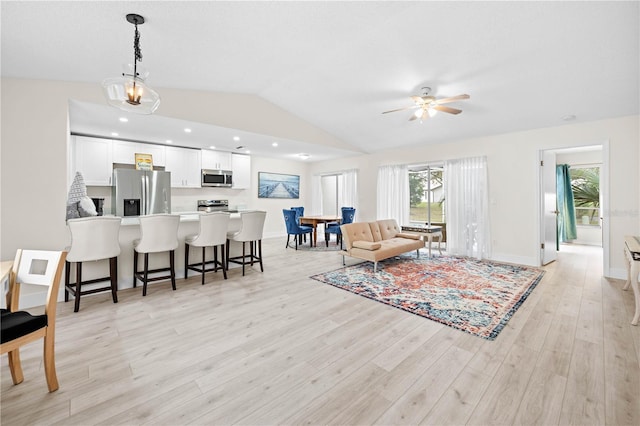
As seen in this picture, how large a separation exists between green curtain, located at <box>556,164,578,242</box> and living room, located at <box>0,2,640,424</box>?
7.02ft

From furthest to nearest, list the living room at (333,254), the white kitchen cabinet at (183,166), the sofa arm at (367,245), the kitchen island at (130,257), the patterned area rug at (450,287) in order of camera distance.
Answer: the white kitchen cabinet at (183,166) → the sofa arm at (367,245) → the kitchen island at (130,257) → the patterned area rug at (450,287) → the living room at (333,254)

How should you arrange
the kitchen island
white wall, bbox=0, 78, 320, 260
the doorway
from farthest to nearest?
the doorway < the kitchen island < white wall, bbox=0, 78, 320, 260

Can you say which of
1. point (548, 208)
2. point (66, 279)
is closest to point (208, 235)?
point (66, 279)

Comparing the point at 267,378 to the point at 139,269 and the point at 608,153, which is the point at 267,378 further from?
the point at 608,153

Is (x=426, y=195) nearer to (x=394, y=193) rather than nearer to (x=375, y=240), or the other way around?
(x=394, y=193)

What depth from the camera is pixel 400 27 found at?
9.71 ft

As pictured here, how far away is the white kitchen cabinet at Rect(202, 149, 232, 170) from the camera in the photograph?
21.3ft

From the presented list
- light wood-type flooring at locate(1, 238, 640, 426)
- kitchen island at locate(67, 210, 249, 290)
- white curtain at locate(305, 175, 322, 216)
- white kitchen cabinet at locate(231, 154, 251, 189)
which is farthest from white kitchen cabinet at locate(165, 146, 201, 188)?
white curtain at locate(305, 175, 322, 216)

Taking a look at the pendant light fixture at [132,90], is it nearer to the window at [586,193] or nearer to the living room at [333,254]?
the living room at [333,254]

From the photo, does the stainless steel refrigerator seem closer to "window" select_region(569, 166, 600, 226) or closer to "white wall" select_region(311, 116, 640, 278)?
"white wall" select_region(311, 116, 640, 278)

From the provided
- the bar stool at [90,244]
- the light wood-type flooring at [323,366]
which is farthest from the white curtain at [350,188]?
the bar stool at [90,244]

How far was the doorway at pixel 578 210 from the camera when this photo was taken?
4.18 m

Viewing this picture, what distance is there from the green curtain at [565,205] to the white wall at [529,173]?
121 inches

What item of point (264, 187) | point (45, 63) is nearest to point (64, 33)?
point (45, 63)
